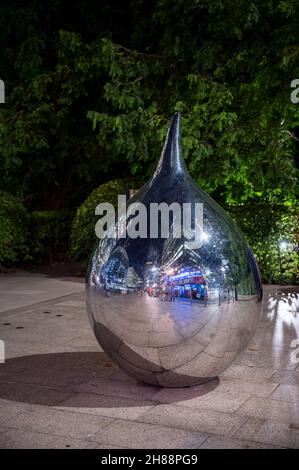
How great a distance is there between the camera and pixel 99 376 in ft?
20.7

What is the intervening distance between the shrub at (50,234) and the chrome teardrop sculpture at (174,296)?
9724mm

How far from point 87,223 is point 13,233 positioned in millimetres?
1992

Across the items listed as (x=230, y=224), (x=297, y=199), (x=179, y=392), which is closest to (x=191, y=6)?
(x=297, y=199)

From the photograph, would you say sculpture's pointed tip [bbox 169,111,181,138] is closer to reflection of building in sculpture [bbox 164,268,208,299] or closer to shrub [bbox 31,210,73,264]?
reflection of building in sculpture [bbox 164,268,208,299]

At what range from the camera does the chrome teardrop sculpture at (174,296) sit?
17.3 ft

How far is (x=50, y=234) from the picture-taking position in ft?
51.7

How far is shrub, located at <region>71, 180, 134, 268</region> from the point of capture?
13.2m

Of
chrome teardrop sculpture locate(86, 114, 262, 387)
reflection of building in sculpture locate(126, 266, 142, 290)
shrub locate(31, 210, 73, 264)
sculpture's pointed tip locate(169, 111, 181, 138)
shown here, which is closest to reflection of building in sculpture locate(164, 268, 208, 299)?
chrome teardrop sculpture locate(86, 114, 262, 387)

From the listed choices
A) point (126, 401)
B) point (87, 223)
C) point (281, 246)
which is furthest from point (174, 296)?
point (87, 223)

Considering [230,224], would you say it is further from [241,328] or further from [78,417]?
[78,417]

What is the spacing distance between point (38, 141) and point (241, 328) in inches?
424

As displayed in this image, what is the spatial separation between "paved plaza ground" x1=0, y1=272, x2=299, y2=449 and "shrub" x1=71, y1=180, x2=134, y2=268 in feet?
16.1

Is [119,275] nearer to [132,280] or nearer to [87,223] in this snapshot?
[132,280]

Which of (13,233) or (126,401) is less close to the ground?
(13,233)
